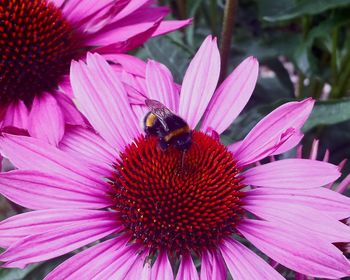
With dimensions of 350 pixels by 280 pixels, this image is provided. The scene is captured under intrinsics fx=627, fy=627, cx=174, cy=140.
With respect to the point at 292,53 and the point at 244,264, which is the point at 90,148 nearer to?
the point at 244,264

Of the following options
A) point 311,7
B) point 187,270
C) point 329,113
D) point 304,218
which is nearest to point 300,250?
point 304,218

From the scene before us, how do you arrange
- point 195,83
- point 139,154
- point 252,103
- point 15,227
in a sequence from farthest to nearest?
1. point 252,103
2. point 195,83
3. point 139,154
4. point 15,227

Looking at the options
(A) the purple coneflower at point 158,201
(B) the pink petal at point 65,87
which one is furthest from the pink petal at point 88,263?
(B) the pink petal at point 65,87

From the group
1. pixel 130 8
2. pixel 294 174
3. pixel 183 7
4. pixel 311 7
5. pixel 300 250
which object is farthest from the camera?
pixel 183 7

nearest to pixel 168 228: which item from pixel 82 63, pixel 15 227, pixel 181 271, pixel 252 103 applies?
pixel 181 271

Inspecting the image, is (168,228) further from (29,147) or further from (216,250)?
(29,147)

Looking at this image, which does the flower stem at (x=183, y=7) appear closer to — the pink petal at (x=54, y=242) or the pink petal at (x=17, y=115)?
the pink petal at (x=17, y=115)

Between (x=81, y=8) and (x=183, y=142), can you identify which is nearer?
(x=183, y=142)
